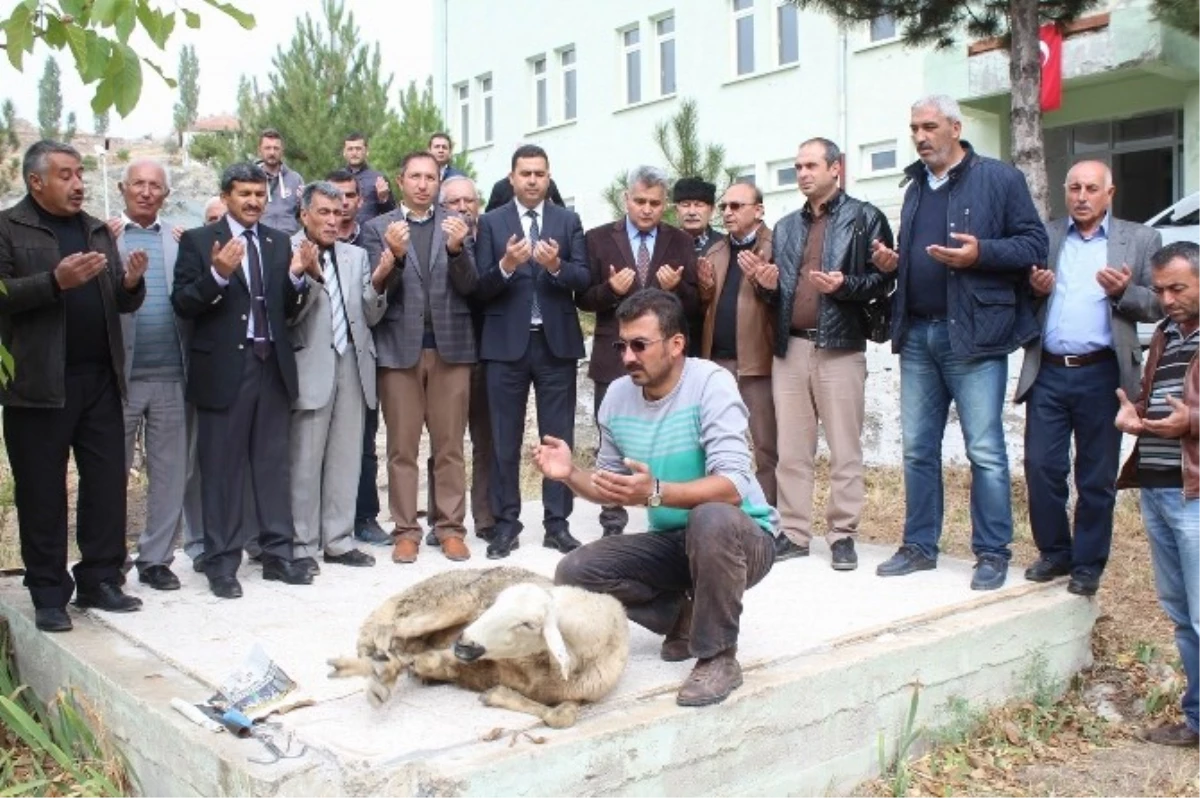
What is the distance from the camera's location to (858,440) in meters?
5.57

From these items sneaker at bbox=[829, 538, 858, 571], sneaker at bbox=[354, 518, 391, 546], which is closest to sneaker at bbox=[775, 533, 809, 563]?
sneaker at bbox=[829, 538, 858, 571]

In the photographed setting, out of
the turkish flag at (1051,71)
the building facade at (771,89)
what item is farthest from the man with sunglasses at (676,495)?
the turkish flag at (1051,71)

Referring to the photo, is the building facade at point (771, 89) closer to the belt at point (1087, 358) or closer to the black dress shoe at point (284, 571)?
the belt at point (1087, 358)

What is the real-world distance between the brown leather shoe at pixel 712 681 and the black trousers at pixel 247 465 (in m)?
2.26

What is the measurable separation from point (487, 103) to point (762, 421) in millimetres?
19583

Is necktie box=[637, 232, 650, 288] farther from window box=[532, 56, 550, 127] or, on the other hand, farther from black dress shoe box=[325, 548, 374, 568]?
window box=[532, 56, 550, 127]

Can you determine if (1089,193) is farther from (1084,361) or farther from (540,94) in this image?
(540,94)

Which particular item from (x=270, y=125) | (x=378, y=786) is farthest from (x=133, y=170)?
(x=270, y=125)

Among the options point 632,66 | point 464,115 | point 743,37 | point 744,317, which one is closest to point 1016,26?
point 744,317

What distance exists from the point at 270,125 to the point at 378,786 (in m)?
14.8

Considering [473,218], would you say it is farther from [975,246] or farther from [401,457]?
[975,246]

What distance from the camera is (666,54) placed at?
2012 centimetres

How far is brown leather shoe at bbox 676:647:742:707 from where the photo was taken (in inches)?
145

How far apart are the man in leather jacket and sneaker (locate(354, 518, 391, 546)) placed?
1.96 m
